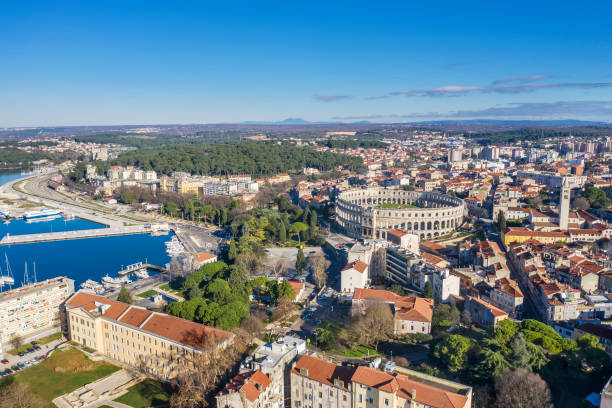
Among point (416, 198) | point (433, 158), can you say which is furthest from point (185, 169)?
point (433, 158)

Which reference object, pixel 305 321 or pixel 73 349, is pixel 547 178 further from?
pixel 73 349

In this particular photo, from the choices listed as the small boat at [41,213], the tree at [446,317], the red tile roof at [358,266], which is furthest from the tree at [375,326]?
the small boat at [41,213]

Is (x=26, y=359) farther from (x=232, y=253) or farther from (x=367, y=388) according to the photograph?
(x=367, y=388)

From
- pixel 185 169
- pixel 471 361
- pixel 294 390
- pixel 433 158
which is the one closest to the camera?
pixel 294 390

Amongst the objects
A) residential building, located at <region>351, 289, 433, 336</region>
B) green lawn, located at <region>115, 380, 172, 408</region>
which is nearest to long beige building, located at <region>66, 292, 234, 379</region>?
green lawn, located at <region>115, 380, 172, 408</region>

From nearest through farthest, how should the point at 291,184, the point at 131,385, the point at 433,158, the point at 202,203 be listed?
the point at 131,385
the point at 202,203
the point at 291,184
the point at 433,158

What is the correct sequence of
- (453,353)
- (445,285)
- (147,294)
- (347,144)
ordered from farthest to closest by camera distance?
(347,144)
(147,294)
(445,285)
(453,353)

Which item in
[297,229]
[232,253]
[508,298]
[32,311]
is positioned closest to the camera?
[32,311]

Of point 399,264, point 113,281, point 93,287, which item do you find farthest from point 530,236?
point 93,287
